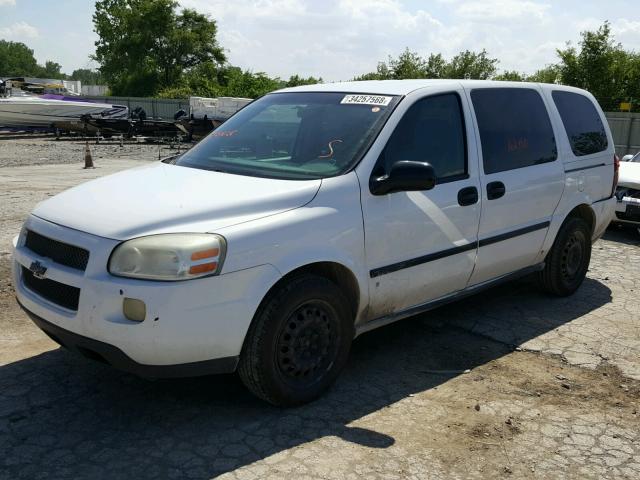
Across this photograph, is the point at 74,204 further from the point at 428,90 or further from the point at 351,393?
the point at 428,90

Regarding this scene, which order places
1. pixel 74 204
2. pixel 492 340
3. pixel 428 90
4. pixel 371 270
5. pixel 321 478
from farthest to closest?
pixel 492 340
pixel 428 90
pixel 371 270
pixel 74 204
pixel 321 478

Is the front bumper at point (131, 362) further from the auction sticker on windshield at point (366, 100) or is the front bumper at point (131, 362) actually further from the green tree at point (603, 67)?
the green tree at point (603, 67)

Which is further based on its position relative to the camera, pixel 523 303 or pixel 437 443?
pixel 523 303

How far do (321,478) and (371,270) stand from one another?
1.29 metres

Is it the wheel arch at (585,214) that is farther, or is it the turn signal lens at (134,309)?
the wheel arch at (585,214)

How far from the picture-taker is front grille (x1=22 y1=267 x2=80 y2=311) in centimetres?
322

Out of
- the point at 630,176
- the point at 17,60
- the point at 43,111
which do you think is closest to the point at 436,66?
the point at 43,111

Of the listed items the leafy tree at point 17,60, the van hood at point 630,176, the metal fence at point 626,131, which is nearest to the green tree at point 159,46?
the metal fence at point 626,131

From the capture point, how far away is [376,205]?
380 cm

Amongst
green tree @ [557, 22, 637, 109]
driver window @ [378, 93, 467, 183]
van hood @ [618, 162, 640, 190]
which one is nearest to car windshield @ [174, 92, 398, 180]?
driver window @ [378, 93, 467, 183]

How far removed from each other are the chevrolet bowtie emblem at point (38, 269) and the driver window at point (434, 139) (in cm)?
196

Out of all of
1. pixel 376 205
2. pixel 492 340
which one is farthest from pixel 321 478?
pixel 492 340

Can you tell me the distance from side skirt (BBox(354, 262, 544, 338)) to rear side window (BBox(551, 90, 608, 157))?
113 cm

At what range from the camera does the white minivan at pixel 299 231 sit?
3102 mm
